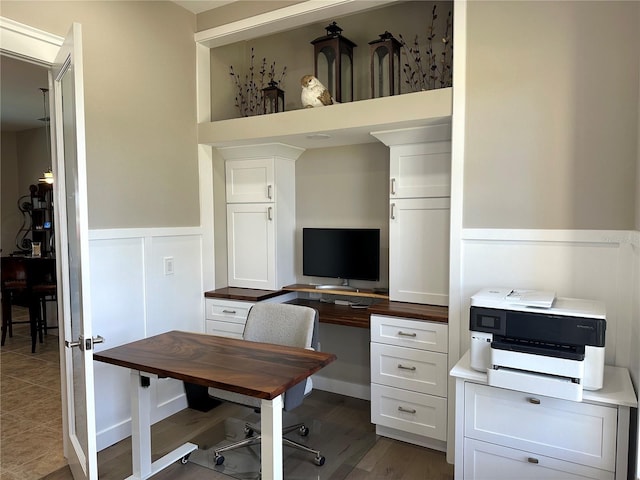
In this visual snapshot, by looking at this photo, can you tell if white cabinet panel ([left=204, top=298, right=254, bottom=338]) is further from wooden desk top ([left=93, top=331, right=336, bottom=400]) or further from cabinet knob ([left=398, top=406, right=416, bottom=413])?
cabinet knob ([left=398, top=406, right=416, bottom=413])

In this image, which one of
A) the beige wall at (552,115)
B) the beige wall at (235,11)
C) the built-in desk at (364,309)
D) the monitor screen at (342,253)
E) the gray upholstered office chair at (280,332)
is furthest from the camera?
the monitor screen at (342,253)

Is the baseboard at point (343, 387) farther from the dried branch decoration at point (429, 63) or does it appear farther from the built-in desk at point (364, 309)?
the dried branch decoration at point (429, 63)

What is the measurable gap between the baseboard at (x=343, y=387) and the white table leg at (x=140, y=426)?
5.31 feet

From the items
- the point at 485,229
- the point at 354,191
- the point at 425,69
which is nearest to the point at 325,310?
the point at 354,191

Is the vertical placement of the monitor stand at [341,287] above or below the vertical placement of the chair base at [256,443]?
above

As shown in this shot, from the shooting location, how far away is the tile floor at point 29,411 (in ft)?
8.54

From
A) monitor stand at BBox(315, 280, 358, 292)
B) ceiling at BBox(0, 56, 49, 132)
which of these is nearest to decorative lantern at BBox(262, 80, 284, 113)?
monitor stand at BBox(315, 280, 358, 292)

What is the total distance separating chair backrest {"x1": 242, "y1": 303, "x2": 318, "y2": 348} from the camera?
2.53 meters

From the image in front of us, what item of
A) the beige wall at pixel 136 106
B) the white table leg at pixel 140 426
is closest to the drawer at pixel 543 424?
the white table leg at pixel 140 426

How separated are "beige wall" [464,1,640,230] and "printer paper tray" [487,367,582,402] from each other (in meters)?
0.82

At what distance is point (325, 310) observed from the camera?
10.7 feet

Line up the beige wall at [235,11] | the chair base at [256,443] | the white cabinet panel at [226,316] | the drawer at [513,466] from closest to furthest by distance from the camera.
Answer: the drawer at [513,466]
the chair base at [256,443]
the beige wall at [235,11]
the white cabinet panel at [226,316]

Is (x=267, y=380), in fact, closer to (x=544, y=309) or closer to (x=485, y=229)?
(x=544, y=309)

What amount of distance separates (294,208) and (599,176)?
228 centimetres
